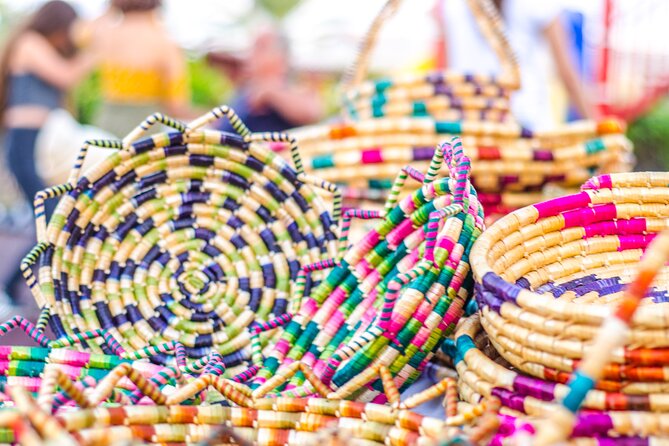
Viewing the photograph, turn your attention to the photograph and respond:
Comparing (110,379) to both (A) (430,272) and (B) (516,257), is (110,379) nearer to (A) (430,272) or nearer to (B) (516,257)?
(A) (430,272)

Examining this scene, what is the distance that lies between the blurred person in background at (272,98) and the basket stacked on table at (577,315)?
1.41 meters

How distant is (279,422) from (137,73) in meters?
1.89

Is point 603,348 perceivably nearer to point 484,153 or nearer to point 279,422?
point 279,422

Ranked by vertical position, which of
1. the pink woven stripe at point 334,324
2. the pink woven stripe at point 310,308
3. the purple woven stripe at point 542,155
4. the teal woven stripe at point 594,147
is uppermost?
the teal woven stripe at point 594,147

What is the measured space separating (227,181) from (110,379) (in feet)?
1.17

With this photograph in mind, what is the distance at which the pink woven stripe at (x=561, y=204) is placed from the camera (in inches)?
30.5

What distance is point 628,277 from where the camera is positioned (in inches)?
32.4

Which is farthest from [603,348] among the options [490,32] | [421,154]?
[490,32]

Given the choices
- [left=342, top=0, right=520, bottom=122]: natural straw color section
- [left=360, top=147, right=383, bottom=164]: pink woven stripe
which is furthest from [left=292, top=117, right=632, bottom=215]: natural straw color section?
[left=342, top=0, right=520, bottom=122]: natural straw color section

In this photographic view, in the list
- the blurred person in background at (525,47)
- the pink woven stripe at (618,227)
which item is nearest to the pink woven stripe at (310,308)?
the pink woven stripe at (618,227)

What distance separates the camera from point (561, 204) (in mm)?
785

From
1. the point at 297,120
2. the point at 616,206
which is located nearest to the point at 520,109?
the point at 297,120

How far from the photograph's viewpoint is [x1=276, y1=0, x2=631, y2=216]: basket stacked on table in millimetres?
1128

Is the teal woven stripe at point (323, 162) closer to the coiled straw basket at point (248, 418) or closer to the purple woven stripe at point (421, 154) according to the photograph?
the purple woven stripe at point (421, 154)
